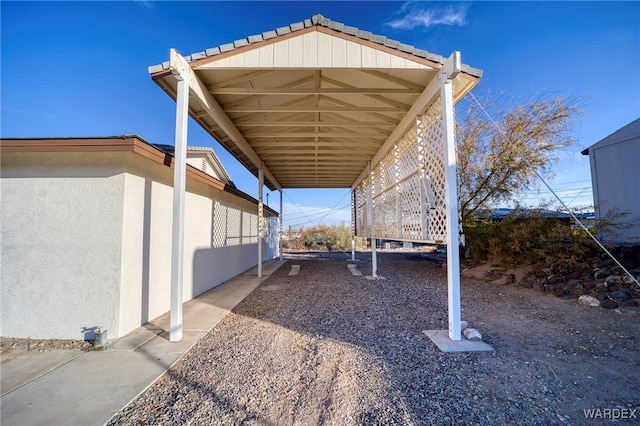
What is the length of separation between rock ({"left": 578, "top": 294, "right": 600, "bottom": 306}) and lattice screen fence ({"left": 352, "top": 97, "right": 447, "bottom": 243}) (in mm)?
2819

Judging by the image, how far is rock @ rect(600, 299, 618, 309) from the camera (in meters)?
3.97

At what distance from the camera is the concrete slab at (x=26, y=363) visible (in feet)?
7.39

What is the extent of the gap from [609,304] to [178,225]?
615cm

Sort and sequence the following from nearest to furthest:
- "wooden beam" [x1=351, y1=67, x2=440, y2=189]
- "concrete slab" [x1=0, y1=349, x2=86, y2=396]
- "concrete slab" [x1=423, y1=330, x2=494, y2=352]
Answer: "concrete slab" [x1=0, y1=349, x2=86, y2=396]
"concrete slab" [x1=423, y1=330, x2=494, y2=352]
"wooden beam" [x1=351, y1=67, x2=440, y2=189]

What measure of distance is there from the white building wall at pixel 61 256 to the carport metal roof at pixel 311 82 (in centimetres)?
178

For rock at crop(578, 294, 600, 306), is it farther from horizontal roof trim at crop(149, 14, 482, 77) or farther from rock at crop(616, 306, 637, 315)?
horizontal roof trim at crop(149, 14, 482, 77)

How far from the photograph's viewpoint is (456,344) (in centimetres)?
292

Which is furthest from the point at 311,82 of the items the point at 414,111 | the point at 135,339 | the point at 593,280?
the point at 593,280

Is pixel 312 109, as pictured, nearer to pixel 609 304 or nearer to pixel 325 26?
pixel 325 26

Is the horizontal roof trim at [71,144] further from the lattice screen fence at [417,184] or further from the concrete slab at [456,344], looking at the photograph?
the concrete slab at [456,344]

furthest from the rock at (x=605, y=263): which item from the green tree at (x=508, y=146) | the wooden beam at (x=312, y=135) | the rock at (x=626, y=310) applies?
the wooden beam at (x=312, y=135)

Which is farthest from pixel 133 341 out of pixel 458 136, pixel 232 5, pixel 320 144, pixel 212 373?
pixel 458 136

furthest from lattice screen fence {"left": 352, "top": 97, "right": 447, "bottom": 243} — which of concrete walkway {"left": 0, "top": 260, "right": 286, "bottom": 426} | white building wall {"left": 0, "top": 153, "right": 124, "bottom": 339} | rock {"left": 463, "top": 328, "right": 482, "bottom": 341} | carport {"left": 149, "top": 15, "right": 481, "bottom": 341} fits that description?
white building wall {"left": 0, "top": 153, "right": 124, "bottom": 339}

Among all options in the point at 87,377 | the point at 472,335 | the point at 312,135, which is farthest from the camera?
the point at 312,135
